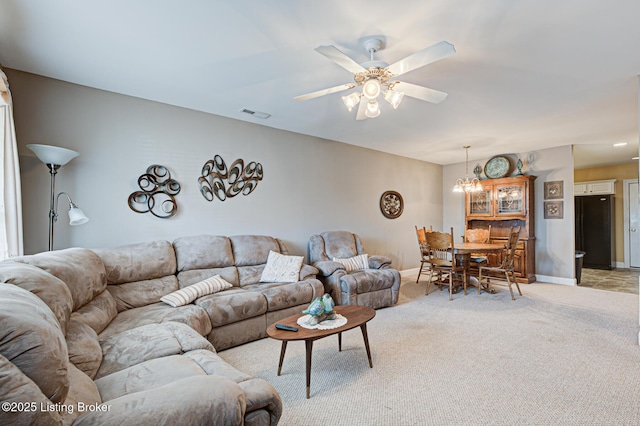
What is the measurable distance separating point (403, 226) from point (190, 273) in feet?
14.4

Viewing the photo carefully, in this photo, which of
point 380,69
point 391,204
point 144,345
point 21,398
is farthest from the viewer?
point 391,204

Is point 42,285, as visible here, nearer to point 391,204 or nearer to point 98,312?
point 98,312

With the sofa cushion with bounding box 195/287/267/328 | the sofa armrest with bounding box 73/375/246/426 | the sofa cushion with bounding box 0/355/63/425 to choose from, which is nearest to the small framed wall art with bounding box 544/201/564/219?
the sofa cushion with bounding box 195/287/267/328

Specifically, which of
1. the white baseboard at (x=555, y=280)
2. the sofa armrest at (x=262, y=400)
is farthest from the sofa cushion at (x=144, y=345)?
the white baseboard at (x=555, y=280)

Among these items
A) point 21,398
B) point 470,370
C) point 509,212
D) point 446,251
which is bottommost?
point 470,370

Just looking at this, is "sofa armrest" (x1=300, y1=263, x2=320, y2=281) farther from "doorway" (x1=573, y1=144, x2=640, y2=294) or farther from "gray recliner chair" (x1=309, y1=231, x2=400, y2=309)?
"doorway" (x1=573, y1=144, x2=640, y2=294)

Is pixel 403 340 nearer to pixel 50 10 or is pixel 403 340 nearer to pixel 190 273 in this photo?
pixel 190 273

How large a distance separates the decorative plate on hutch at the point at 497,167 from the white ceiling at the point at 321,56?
2034mm

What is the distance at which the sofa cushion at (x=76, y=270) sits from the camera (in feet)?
6.06

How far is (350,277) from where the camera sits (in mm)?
3797

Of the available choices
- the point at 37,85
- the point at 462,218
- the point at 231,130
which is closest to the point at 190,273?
the point at 231,130

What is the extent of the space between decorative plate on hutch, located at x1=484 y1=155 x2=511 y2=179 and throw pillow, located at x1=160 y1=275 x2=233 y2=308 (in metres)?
5.52

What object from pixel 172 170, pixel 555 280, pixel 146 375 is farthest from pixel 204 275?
pixel 555 280

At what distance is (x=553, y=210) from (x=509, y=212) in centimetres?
69
